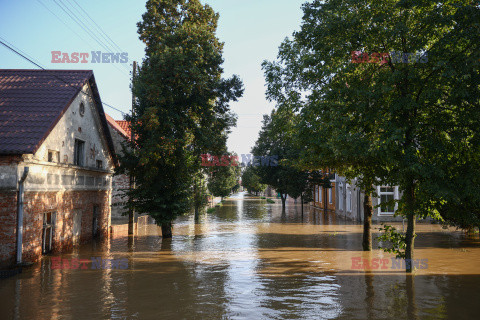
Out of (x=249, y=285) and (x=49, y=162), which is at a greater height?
(x=49, y=162)

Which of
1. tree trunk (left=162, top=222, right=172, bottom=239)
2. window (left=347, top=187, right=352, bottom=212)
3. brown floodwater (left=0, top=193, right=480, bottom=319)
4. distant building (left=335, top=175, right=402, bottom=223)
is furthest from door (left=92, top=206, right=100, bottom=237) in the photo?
window (left=347, top=187, right=352, bottom=212)

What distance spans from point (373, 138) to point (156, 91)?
36.6 feet

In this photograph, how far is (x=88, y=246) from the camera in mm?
17812

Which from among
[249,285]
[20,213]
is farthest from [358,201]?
[20,213]

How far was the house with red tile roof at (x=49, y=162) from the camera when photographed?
12.2 m

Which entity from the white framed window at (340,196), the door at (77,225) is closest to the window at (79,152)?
the door at (77,225)

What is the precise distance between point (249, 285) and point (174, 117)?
11.1 metres

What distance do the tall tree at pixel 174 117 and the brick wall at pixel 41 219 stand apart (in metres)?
2.64

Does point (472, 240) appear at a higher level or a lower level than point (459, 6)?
lower

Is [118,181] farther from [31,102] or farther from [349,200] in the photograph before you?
[349,200]

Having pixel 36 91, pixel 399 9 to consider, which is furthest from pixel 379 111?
pixel 36 91

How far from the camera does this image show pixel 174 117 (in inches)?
739

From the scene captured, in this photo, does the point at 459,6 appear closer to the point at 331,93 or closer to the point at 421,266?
the point at 331,93

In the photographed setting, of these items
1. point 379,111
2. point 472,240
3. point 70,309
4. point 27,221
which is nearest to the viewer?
point 70,309
